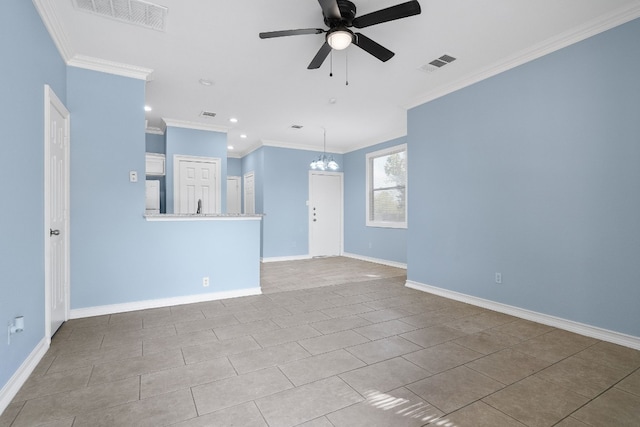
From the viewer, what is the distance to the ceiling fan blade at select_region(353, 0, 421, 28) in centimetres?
208

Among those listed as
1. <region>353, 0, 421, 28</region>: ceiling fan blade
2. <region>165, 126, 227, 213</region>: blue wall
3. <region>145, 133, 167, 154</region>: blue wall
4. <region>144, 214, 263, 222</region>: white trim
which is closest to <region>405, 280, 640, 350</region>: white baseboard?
<region>144, 214, 263, 222</region>: white trim

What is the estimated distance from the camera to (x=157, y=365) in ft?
7.54

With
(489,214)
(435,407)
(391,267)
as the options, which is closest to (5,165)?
(435,407)

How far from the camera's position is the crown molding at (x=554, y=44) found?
2.62 meters

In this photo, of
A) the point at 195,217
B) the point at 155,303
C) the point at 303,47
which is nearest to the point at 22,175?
the point at 195,217

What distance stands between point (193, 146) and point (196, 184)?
71cm

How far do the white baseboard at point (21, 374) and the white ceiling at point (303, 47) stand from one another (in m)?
2.64

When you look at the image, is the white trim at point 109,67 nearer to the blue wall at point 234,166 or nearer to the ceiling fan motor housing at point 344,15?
the ceiling fan motor housing at point 344,15

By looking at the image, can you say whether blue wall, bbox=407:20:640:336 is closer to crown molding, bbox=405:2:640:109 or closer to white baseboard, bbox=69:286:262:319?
crown molding, bbox=405:2:640:109

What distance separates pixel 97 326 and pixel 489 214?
14.3 feet

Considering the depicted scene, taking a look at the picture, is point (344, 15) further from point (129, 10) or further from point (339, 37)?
point (129, 10)

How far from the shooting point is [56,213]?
2936mm

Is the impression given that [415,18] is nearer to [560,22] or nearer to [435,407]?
[560,22]

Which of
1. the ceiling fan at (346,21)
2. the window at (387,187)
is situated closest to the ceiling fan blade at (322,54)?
the ceiling fan at (346,21)
